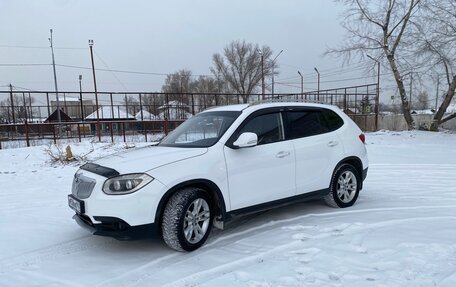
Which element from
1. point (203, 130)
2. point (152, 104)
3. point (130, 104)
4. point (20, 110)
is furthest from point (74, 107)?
point (203, 130)

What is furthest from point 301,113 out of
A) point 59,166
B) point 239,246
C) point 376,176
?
point 59,166

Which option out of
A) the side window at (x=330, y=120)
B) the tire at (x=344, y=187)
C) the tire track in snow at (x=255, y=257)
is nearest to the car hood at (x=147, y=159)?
the tire track in snow at (x=255, y=257)

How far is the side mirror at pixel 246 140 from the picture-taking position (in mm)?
4164

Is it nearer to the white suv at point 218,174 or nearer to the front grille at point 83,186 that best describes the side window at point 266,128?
the white suv at point 218,174

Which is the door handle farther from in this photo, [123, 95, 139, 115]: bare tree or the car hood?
[123, 95, 139, 115]: bare tree

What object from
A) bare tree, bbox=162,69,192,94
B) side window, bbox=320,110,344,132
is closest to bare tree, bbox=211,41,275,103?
bare tree, bbox=162,69,192,94

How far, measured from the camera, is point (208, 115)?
16.7 ft

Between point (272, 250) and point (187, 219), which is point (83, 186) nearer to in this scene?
point (187, 219)

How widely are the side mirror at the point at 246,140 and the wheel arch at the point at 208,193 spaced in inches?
22.3

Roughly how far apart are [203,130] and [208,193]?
0.99m

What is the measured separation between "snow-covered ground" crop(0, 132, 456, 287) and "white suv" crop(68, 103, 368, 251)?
1.12 feet

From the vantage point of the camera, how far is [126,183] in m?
3.67

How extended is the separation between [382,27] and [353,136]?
717 inches

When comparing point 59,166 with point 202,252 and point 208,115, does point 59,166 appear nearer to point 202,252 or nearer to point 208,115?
point 208,115
